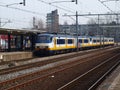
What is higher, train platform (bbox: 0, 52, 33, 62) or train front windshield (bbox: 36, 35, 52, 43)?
train front windshield (bbox: 36, 35, 52, 43)

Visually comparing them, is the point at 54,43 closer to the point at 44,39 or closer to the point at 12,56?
the point at 44,39

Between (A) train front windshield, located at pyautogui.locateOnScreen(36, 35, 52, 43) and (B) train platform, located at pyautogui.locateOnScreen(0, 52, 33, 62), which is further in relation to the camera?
(A) train front windshield, located at pyautogui.locateOnScreen(36, 35, 52, 43)

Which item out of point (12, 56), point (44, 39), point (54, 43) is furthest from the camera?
point (54, 43)

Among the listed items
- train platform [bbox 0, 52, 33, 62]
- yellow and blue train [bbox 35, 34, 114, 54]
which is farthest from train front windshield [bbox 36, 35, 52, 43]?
train platform [bbox 0, 52, 33, 62]

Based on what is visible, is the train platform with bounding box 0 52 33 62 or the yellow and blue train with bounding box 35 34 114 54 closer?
the train platform with bounding box 0 52 33 62

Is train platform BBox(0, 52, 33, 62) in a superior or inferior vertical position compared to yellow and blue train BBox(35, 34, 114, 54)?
inferior

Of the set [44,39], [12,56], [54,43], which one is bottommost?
[12,56]

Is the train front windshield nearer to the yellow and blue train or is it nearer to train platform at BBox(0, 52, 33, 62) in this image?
→ the yellow and blue train

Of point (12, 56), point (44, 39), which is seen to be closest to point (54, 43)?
point (44, 39)

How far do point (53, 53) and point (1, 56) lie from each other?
31.1 ft

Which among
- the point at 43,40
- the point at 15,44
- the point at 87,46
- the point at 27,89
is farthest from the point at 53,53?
the point at 27,89

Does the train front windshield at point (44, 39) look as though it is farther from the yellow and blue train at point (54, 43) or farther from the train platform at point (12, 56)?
the train platform at point (12, 56)

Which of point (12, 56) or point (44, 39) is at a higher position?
point (44, 39)

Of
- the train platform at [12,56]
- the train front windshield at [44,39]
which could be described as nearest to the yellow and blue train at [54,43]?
the train front windshield at [44,39]
